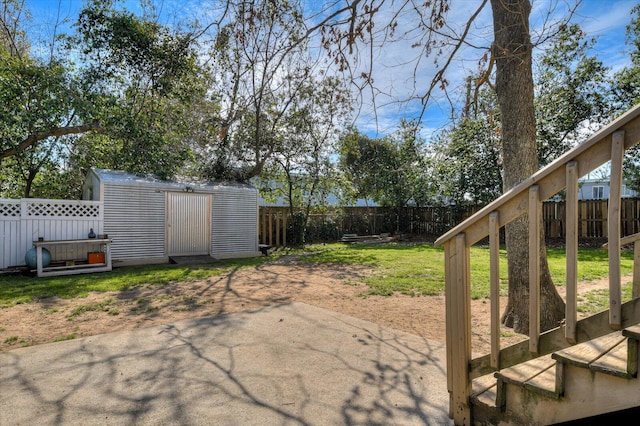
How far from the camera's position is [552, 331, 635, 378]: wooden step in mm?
1521

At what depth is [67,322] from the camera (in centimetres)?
418

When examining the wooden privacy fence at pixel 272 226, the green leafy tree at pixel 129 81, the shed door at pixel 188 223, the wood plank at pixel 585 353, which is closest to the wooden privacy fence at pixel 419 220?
the wooden privacy fence at pixel 272 226

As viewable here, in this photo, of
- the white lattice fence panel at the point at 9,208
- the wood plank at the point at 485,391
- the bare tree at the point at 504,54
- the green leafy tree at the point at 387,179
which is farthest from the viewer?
the green leafy tree at the point at 387,179

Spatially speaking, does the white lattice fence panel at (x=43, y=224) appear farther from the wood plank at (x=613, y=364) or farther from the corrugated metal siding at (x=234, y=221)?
the wood plank at (x=613, y=364)

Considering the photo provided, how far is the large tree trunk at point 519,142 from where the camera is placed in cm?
377

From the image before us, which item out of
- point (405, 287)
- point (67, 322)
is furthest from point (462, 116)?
point (67, 322)

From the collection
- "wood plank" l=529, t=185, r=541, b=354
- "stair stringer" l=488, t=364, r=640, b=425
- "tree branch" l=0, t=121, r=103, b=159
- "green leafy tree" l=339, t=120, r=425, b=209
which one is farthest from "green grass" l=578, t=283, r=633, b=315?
"tree branch" l=0, t=121, r=103, b=159

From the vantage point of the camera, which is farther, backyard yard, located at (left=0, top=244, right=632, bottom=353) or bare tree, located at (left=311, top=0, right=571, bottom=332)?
backyard yard, located at (left=0, top=244, right=632, bottom=353)

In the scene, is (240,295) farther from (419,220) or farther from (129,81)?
(419,220)

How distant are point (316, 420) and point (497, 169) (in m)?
13.8

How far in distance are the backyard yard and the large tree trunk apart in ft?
1.45

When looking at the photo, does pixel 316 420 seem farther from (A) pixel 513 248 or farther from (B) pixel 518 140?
(B) pixel 518 140

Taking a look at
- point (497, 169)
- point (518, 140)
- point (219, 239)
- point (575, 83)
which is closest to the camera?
point (518, 140)

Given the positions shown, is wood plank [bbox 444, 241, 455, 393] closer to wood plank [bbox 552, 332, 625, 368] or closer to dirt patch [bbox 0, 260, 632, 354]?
wood plank [bbox 552, 332, 625, 368]
